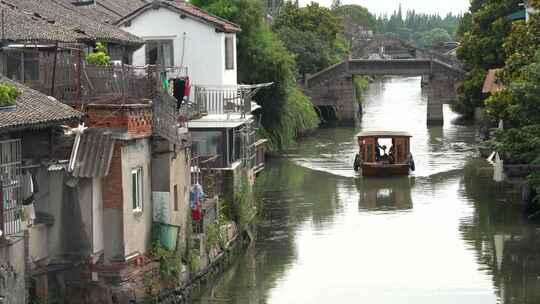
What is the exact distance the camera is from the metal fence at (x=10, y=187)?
67.6ft

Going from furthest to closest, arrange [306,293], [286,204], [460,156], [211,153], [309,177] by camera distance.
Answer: [460,156], [309,177], [286,204], [211,153], [306,293]

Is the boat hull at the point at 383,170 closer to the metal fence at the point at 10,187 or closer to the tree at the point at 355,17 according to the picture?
the metal fence at the point at 10,187

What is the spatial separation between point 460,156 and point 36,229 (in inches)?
1501

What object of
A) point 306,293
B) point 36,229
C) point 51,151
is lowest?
point 306,293

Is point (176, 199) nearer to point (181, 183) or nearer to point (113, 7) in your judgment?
point (181, 183)

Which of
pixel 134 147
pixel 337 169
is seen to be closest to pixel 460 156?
pixel 337 169

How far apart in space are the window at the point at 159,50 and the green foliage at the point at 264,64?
10.2 meters

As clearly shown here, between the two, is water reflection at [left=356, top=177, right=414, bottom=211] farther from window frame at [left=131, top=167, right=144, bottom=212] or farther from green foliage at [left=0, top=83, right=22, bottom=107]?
green foliage at [left=0, top=83, right=22, bottom=107]

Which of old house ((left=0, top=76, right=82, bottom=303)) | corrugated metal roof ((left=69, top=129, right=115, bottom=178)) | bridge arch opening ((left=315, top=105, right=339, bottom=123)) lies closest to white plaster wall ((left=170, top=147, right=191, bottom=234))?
corrugated metal roof ((left=69, top=129, right=115, bottom=178))

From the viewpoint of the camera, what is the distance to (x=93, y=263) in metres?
22.9

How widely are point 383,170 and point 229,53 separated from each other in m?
11.4

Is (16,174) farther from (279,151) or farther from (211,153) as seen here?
(279,151)

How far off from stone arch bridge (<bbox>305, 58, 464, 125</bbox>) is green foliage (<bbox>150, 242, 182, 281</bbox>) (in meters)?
56.1

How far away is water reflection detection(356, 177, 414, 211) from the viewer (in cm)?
4238
